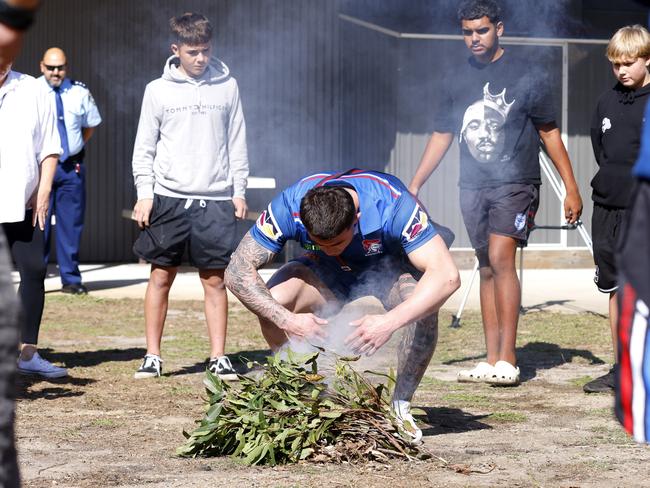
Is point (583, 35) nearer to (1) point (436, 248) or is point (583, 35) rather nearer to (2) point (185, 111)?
(2) point (185, 111)

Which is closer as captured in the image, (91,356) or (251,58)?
(91,356)

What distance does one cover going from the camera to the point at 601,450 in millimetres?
4375

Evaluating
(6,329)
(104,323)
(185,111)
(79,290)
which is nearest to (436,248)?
(185,111)

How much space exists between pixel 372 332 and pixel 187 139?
210 cm

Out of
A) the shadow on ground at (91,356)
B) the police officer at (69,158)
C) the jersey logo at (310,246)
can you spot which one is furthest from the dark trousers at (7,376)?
the police officer at (69,158)

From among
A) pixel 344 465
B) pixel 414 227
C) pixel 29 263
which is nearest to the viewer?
pixel 344 465

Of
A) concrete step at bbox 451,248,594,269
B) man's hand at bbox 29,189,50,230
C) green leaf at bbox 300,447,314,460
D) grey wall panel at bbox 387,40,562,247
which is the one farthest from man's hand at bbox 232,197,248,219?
concrete step at bbox 451,248,594,269

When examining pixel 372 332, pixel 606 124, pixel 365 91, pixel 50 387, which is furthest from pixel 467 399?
pixel 365 91

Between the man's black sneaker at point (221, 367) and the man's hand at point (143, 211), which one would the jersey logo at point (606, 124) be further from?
the man's hand at point (143, 211)

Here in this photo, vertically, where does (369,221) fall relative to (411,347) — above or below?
above

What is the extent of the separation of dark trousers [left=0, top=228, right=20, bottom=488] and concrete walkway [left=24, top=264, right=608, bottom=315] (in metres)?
6.60

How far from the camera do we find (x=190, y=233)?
5984 mm

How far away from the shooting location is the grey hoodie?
19.6 feet

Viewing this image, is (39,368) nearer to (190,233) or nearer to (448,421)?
(190,233)
